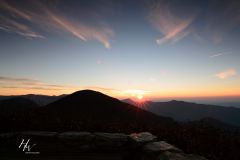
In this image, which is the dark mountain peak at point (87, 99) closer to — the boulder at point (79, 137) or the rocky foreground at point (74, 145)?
the rocky foreground at point (74, 145)

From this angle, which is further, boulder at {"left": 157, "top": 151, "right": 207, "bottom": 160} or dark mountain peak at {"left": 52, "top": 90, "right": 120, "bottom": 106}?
dark mountain peak at {"left": 52, "top": 90, "right": 120, "bottom": 106}

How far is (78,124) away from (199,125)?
6848mm

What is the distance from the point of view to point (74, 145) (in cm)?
807

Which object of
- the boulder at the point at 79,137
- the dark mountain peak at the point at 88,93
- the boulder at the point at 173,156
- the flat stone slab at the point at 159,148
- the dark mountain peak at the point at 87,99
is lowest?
the boulder at the point at 79,137

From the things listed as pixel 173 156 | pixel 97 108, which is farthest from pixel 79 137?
pixel 97 108

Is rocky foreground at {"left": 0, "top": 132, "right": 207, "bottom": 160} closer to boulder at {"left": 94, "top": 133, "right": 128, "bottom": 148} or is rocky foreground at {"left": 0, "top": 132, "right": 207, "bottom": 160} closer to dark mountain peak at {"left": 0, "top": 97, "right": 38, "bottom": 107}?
boulder at {"left": 94, "top": 133, "right": 128, "bottom": 148}

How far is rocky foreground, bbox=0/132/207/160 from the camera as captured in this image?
24.5ft

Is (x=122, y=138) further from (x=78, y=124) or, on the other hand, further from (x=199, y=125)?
(x=199, y=125)

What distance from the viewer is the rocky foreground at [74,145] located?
7453 mm

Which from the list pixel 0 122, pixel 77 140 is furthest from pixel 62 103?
pixel 77 140

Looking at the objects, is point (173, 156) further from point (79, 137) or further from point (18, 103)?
point (18, 103)

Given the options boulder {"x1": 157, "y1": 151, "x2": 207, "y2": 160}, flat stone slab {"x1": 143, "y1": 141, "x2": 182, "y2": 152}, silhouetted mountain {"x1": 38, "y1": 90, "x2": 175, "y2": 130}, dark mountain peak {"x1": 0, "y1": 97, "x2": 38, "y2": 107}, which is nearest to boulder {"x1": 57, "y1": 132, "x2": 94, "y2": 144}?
flat stone slab {"x1": 143, "y1": 141, "x2": 182, "y2": 152}
